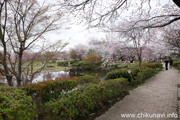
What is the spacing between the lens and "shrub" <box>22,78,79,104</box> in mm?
3514

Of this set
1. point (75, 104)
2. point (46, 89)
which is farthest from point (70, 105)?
point (46, 89)

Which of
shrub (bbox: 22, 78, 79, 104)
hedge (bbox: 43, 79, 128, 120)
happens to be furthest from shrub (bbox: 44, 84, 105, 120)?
shrub (bbox: 22, 78, 79, 104)

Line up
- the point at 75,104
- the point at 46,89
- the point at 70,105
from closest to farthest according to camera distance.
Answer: the point at 70,105 < the point at 75,104 < the point at 46,89

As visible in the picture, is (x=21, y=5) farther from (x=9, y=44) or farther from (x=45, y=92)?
(x=45, y=92)

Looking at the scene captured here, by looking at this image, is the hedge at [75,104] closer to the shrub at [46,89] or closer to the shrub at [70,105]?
the shrub at [70,105]

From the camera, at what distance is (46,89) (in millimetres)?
3869

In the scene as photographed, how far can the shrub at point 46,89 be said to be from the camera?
11.5 ft

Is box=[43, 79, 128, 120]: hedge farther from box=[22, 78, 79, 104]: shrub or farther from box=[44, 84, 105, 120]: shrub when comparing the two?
box=[22, 78, 79, 104]: shrub

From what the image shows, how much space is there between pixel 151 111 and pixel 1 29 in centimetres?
662

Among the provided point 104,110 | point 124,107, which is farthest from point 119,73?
point 104,110

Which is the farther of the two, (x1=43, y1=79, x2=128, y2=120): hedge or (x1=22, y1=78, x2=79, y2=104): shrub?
(x1=22, y1=78, x2=79, y2=104): shrub

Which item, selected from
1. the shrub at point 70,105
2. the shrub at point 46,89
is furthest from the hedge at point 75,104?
the shrub at point 46,89

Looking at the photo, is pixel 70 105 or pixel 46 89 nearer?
pixel 70 105

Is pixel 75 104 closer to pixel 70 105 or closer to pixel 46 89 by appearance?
pixel 70 105
